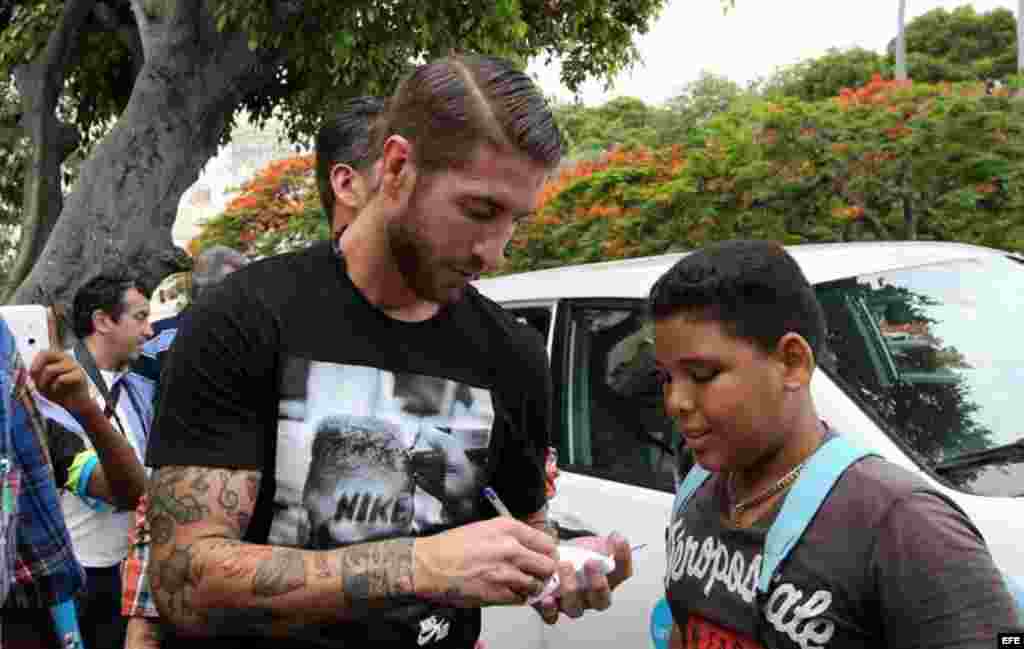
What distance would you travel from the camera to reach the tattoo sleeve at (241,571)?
1756 mm

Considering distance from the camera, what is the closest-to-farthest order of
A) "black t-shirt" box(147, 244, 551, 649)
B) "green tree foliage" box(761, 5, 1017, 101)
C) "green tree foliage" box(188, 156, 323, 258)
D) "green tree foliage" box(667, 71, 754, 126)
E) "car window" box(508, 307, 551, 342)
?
"black t-shirt" box(147, 244, 551, 649), "car window" box(508, 307, 551, 342), "green tree foliage" box(667, 71, 754, 126), "green tree foliage" box(188, 156, 323, 258), "green tree foliage" box(761, 5, 1017, 101)

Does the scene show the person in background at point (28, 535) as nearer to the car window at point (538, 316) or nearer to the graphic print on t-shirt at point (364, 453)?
the graphic print on t-shirt at point (364, 453)

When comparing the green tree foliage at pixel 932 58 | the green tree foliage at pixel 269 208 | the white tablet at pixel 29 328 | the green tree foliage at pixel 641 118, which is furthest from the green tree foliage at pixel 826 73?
the white tablet at pixel 29 328

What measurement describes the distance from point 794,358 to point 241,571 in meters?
0.98

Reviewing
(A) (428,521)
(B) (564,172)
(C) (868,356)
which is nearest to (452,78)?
(A) (428,521)

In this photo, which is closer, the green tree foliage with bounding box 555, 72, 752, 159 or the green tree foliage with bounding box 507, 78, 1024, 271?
the green tree foliage with bounding box 507, 78, 1024, 271

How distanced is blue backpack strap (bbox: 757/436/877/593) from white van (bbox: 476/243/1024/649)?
1257 millimetres

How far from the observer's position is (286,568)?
1.78 meters

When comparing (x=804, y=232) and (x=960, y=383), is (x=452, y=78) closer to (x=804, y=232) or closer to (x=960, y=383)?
(x=960, y=383)

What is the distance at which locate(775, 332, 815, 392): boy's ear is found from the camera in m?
2.10

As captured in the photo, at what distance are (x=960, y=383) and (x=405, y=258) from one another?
233cm

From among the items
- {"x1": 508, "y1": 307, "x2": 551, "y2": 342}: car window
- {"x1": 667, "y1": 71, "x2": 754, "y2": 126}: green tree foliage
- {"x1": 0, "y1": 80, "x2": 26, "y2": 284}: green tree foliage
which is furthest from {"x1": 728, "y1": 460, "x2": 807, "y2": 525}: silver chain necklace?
{"x1": 0, "y1": 80, "x2": 26, "y2": 284}: green tree foliage

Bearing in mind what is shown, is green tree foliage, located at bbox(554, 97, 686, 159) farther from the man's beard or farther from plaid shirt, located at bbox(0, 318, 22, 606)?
the man's beard

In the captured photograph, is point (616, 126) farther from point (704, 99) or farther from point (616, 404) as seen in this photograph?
point (616, 404)
